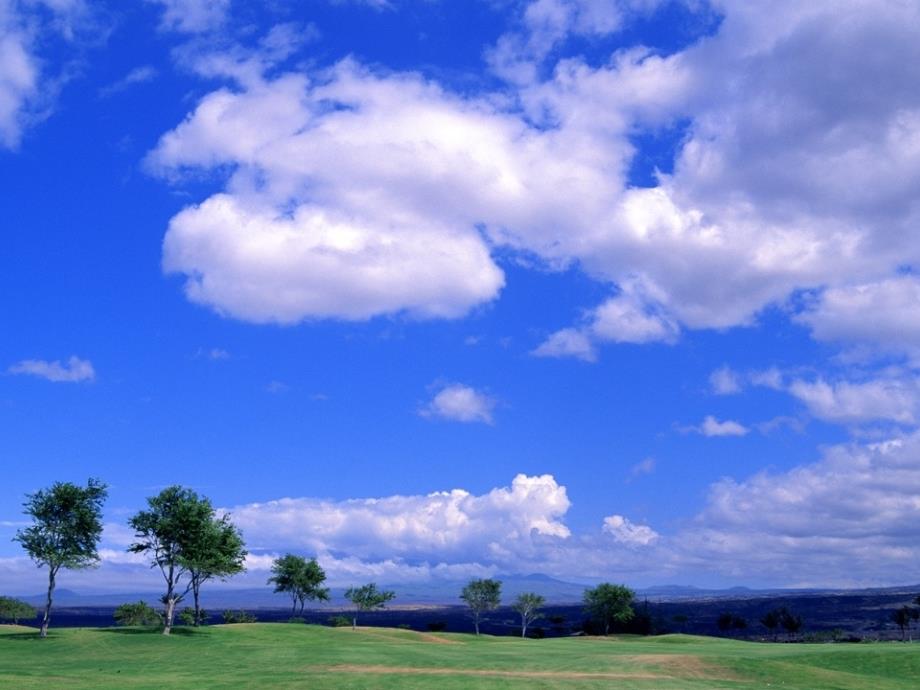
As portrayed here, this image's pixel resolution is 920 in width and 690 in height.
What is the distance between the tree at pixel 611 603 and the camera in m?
139

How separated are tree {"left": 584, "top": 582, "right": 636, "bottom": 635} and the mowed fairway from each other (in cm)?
6455

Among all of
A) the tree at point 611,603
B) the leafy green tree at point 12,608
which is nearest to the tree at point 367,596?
the tree at point 611,603

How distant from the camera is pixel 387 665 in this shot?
54.4 m

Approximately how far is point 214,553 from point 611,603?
3009 inches

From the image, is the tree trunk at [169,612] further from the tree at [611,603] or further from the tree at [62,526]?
the tree at [611,603]

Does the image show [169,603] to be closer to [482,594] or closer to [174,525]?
[174,525]

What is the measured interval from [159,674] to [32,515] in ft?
128

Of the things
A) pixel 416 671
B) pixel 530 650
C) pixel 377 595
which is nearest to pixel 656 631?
pixel 377 595

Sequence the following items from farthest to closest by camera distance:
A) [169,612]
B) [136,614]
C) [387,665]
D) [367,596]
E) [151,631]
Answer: [367,596] → [136,614] → [169,612] → [151,631] → [387,665]

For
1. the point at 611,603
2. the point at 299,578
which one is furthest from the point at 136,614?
the point at 611,603

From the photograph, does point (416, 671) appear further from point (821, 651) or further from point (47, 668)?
point (821, 651)

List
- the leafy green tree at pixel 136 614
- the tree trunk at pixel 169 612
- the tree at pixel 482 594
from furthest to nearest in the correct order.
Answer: the tree at pixel 482 594 < the leafy green tree at pixel 136 614 < the tree trunk at pixel 169 612

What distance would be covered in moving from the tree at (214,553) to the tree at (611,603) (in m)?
69.8

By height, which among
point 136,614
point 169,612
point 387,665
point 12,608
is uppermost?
point 169,612
